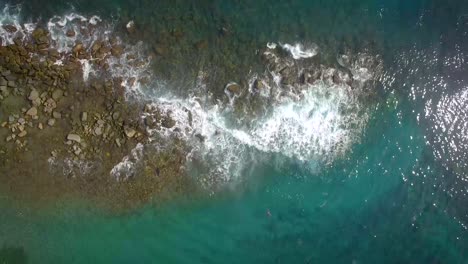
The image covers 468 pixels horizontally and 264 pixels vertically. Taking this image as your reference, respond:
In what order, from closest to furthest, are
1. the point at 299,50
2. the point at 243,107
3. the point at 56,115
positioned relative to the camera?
the point at 56,115
the point at 243,107
the point at 299,50

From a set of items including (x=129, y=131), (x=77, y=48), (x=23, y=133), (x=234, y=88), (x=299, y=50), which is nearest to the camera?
(x=23, y=133)

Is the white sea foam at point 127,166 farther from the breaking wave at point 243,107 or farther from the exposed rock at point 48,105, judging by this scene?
the exposed rock at point 48,105

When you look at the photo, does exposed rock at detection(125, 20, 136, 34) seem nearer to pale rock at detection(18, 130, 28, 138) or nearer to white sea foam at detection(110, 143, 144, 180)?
white sea foam at detection(110, 143, 144, 180)

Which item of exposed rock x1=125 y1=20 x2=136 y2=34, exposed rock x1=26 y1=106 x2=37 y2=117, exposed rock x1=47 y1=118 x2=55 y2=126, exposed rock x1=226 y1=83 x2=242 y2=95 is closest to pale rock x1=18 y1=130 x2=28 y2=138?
exposed rock x1=26 y1=106 x2=37 y2=117

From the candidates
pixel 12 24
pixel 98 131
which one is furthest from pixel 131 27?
pixel 12 24

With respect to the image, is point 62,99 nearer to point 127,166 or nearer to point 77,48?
point 77,48

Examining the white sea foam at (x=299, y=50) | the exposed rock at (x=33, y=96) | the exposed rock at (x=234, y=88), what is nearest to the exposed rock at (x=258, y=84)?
the exposed rock at (x=234, y=88)
